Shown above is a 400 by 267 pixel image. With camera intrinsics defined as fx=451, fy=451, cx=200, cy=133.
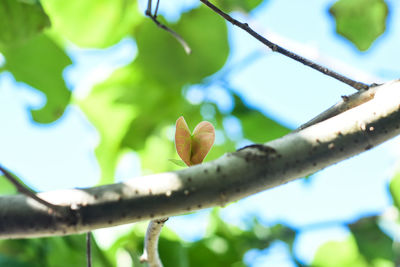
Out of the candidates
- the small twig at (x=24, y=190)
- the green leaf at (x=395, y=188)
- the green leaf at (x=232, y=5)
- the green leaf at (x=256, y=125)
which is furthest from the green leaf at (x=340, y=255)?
the small twig at (x=24, y=190)

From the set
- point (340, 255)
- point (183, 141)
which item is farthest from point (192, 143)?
point (340, 255)

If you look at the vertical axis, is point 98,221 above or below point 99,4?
below

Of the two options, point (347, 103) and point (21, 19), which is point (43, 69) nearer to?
point (21, 19)

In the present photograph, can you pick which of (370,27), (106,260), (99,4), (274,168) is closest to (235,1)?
(370,27)

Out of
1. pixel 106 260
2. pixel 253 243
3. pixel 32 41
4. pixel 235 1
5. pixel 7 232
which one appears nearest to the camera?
pixel 7 232

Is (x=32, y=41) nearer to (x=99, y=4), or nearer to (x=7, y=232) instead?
(x=99, y=4)

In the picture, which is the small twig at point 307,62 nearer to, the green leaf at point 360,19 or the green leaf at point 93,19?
the green leaf at point 360,19
